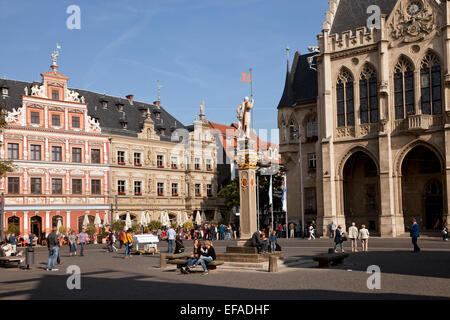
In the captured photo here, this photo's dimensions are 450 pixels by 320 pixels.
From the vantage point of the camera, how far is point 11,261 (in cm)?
2303

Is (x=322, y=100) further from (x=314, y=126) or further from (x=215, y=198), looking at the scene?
(x=215, y=198)

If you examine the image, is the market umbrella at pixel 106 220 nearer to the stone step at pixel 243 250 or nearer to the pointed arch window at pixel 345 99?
the pointed arch window at pixel 345 99

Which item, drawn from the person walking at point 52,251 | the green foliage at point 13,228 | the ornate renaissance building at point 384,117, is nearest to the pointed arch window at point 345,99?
the ornate renaissance building at point 384,117

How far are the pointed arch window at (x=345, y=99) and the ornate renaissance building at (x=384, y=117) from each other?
0.08 m

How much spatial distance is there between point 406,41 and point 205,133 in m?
30.7

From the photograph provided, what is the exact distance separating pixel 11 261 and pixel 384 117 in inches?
1185

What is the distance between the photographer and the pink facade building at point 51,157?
4991cm

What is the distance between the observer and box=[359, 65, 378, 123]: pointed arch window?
43.9m

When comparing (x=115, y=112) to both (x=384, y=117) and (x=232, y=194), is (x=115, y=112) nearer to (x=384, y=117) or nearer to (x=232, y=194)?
(x=232, y=194)

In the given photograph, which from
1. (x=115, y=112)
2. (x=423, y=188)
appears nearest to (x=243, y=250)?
(x=423, y=188)

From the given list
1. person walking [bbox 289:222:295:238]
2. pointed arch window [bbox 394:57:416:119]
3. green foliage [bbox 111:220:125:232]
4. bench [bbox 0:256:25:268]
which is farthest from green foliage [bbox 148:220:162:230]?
bench [bbox 0:256:25:268]

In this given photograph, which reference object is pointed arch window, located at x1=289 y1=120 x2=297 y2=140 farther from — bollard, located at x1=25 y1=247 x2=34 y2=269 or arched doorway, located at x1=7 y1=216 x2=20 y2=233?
bollard, located at x1=25 y1=247 x2=34 y2=269

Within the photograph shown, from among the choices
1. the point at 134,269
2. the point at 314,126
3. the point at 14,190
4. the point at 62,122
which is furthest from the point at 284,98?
the point at 134,269

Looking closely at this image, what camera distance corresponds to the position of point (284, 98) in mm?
53375
